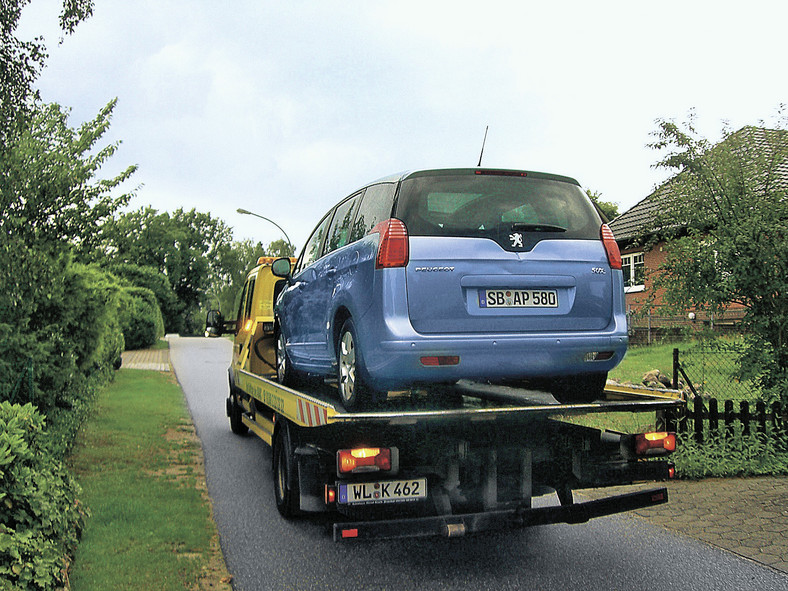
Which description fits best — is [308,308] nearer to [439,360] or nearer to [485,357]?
[439,360]

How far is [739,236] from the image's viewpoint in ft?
24.4

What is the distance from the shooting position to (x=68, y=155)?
7.78m

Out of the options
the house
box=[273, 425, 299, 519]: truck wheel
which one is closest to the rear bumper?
box=[273, 425, 299, 519]: truck wheel

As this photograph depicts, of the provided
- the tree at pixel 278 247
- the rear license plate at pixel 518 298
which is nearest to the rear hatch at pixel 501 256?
the rear license plate at pixel 518 298

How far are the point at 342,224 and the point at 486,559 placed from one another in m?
2.76

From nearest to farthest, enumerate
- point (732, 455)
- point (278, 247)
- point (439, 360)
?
1. point (439, 360)
2. point (732, 455)
3. point (278, 247)

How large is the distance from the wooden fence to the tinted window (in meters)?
4.20

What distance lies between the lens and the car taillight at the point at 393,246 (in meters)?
4.46

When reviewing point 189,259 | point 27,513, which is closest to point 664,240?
point 27,513

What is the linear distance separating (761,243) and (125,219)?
685 centimetres

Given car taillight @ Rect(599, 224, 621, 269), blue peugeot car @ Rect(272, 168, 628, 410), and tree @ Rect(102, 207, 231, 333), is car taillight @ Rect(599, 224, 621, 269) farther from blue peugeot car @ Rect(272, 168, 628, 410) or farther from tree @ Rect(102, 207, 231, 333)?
tree @ Rect(102, 207, 231, 333)

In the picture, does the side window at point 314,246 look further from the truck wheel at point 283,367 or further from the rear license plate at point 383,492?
the rear license plate at point 383,492

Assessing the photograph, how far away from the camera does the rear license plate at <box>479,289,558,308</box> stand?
453 centimetres

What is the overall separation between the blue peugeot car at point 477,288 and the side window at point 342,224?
33cm
